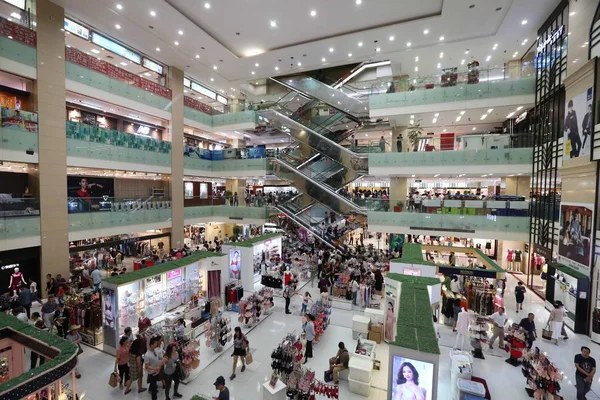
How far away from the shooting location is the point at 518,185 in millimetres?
17281

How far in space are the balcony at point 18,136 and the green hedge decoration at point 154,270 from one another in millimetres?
7310

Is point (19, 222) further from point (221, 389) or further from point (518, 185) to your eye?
point (518, 185)

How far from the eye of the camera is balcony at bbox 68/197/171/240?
44.5 feet

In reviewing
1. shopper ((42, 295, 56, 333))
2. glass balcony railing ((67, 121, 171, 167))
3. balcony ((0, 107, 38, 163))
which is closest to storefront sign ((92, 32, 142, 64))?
glass balcony railing ((67, 121, 171, 167))

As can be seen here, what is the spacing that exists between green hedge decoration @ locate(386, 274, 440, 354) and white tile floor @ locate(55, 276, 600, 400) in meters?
2.25

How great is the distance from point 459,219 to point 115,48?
21.3 m

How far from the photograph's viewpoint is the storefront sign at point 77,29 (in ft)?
46.6

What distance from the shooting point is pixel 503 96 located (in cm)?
1479

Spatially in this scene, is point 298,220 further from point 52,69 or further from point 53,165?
point 52,69

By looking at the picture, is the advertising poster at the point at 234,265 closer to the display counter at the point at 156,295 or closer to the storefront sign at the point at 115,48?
the display counter at the point at 156,295

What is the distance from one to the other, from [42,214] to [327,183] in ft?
48.2

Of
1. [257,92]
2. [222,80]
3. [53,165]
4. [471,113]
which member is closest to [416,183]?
[471,113]

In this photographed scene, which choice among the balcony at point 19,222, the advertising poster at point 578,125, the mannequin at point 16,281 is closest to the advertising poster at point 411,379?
the advertising poster at point 578,125

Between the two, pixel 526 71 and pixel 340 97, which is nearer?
pixel 526 71
